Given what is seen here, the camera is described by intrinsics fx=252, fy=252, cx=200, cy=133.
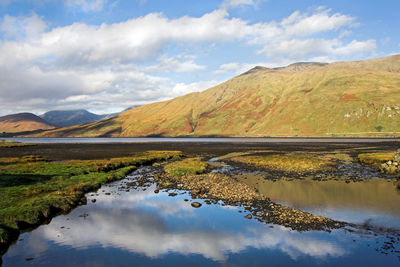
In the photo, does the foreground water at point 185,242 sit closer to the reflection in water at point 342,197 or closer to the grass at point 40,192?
the reflection in water at point 342,197

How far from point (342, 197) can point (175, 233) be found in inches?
924

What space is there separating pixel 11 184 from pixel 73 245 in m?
24.9

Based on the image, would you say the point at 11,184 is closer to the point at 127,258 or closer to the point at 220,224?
the point at 127,258

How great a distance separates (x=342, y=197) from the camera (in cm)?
3316

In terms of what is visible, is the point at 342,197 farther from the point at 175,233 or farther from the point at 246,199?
the point at 175,233

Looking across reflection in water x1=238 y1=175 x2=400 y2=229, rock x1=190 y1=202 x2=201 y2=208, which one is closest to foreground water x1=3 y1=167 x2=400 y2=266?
reflection in water x1=238 y1=175 x2=400 y2=229

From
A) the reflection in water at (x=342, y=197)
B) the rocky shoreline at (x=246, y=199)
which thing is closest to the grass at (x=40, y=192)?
the rocky shoreline at (x=246, y=199)

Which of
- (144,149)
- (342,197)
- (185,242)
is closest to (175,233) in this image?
(185,242)

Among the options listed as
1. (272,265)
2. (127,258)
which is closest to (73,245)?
(127,258)

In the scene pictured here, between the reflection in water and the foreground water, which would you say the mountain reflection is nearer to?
the foreground water

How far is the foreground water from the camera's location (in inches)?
698

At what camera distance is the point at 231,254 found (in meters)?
18.7

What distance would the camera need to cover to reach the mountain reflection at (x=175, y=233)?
63.7 feet

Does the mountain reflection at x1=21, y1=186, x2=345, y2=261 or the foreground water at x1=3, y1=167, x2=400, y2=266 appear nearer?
the foreground water at x1=3, y1=167, x2=400, y2=266
